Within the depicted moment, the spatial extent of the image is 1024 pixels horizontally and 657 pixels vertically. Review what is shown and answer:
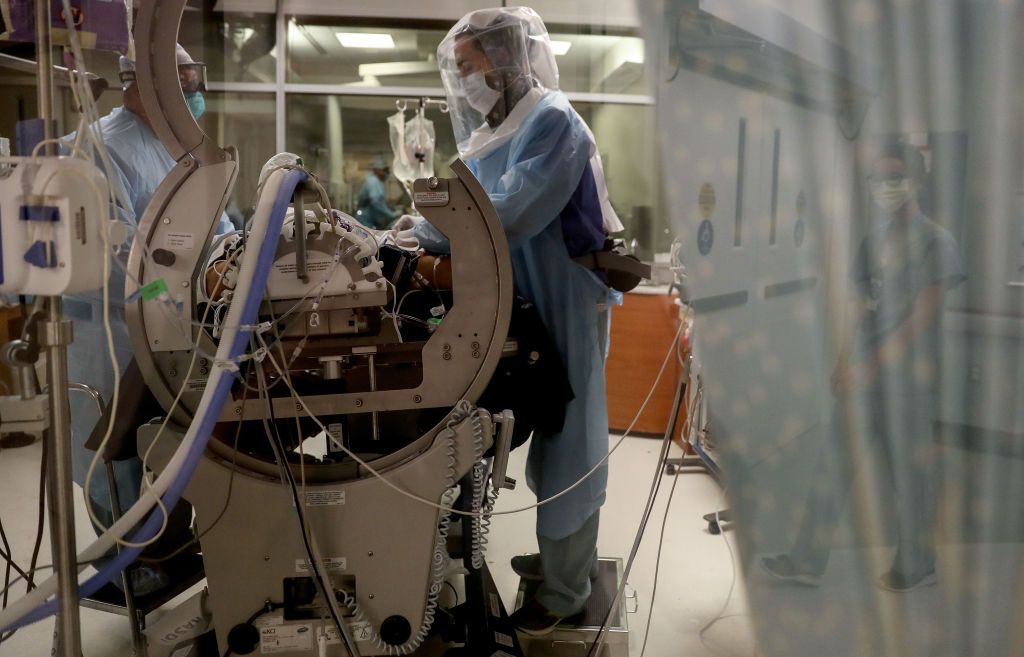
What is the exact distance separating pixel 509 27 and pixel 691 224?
1.05 meters

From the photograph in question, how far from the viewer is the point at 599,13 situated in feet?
8.65

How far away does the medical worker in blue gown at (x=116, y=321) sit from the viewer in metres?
1.91

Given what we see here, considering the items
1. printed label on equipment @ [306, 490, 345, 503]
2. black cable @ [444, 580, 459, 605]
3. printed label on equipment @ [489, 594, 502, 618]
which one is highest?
printed label on equipment @ [306, 490, 345, 503]

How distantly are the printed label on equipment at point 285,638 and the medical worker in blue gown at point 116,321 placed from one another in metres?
0.71

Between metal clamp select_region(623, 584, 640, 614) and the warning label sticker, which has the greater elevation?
the warning label sticker

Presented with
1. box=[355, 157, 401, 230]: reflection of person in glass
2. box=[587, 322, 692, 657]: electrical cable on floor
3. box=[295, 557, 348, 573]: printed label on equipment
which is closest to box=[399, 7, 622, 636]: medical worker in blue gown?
box=[587, 322, 692, 657]: electrical cable on floor

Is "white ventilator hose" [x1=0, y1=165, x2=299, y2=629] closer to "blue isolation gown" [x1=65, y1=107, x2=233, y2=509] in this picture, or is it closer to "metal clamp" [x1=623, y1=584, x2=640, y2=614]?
"blue isolation gown" [x1=65, y1=107, x2=233, y2=509]

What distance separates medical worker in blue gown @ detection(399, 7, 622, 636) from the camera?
69.4 inches

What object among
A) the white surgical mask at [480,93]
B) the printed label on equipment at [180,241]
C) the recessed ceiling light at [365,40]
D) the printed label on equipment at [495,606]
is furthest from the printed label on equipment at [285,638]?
the recessed ceiling light at [365,40]

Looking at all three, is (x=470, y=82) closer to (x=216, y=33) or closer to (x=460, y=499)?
(x=460, y=499)

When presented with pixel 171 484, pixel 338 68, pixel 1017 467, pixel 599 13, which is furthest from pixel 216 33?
pixel 1017 467

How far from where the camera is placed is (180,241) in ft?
4.55

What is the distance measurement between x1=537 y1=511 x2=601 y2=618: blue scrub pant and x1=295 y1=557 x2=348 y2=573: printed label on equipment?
2.08 feet

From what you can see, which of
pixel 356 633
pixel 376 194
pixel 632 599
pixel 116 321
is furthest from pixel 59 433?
pixel 376 194
